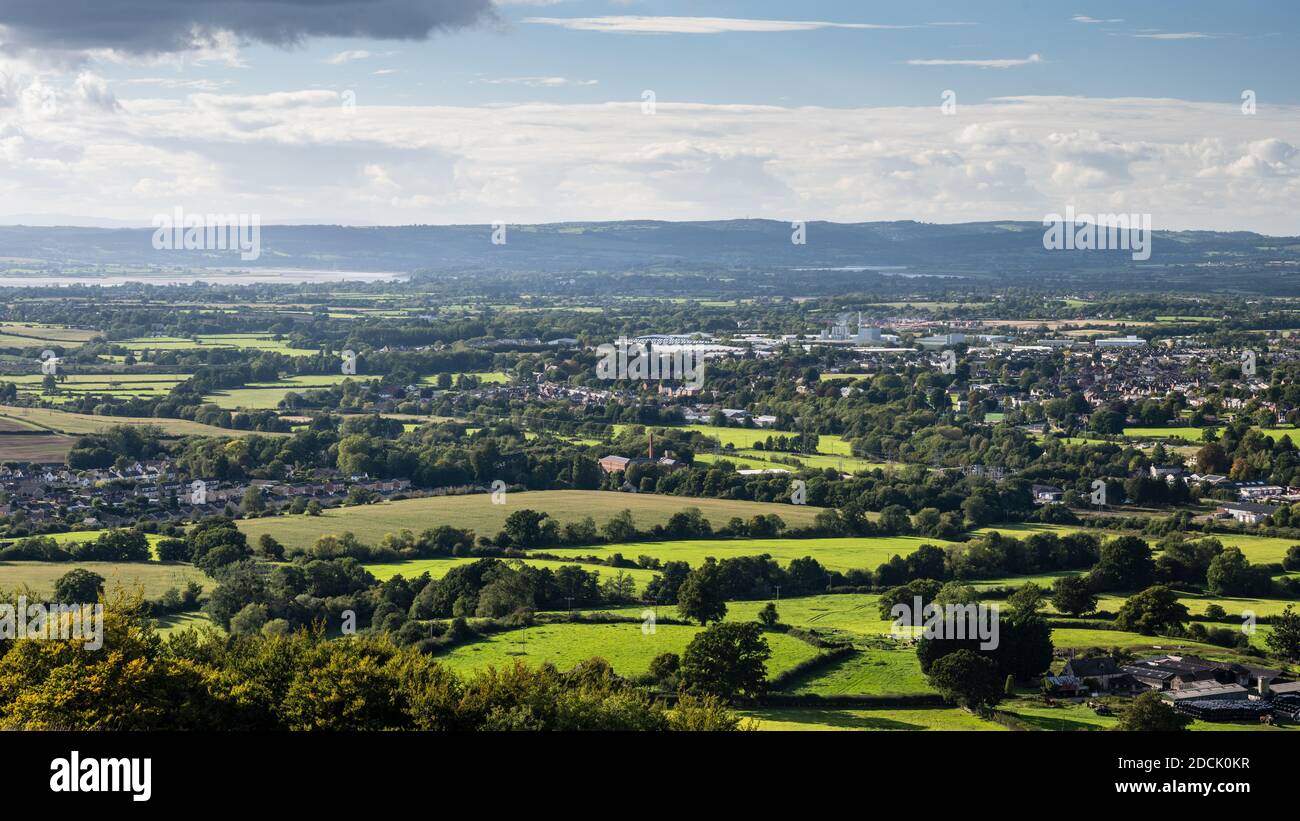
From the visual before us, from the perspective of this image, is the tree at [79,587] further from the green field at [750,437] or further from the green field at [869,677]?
the green field at [750,437]

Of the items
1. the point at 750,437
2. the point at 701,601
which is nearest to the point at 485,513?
the point at 701,601

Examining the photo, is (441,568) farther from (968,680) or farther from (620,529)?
(968,680)

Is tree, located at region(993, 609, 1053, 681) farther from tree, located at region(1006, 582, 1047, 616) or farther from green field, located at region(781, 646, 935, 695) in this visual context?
green field, located at region(781, 646, 935, 695)

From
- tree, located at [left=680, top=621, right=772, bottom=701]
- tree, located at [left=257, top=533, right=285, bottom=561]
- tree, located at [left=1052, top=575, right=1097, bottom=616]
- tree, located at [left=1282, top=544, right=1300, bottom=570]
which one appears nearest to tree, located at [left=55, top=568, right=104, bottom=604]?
tree, located at [left=257, top=533, right=285, bottom=561]

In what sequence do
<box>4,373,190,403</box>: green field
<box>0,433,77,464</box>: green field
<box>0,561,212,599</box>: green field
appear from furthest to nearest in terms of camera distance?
1. <box>4,373,190,403</box>: green field
2. <box>0,433,77,464</box>: green field
3. <box>0,561,212,599</box>: green field

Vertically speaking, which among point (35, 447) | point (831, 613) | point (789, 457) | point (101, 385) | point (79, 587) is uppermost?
point (101, 385)

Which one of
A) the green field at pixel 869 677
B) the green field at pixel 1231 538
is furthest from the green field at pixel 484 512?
the green field at pixel 869 677

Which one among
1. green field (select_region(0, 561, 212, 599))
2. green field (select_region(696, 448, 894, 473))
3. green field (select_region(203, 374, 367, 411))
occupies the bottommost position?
green field (select_region(0, 561, 212, 599))
